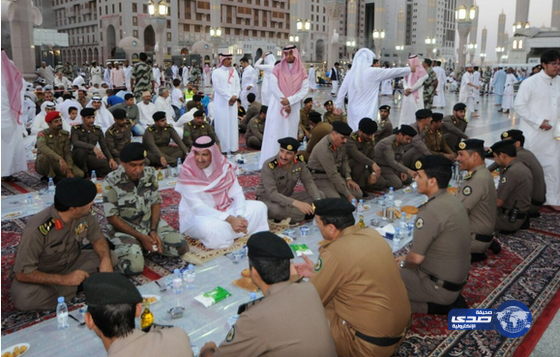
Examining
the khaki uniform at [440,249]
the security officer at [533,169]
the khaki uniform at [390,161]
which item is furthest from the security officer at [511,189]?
the khaki uniform at [440,249]

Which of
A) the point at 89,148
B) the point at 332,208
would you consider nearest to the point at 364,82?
the point at 89,148

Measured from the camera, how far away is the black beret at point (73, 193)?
104 inches

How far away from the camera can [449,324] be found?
2662 millimetres

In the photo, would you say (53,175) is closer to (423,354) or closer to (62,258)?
(62,258)

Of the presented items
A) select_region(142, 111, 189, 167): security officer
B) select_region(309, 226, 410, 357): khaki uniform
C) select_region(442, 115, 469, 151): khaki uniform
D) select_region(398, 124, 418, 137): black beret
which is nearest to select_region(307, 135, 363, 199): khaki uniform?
select_region(398, 124, 418, 137): black beret

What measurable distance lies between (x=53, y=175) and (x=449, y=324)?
4.82m

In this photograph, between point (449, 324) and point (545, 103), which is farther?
point (545, 103)

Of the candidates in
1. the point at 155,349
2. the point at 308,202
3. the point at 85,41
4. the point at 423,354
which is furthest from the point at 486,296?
the point at 85,41

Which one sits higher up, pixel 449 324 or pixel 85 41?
pixel 85 41

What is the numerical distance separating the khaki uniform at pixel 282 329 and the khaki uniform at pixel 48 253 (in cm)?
161

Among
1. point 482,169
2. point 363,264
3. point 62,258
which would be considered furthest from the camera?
point 482,169

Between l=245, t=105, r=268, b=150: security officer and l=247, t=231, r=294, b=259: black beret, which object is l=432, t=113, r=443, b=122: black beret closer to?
l=245, t=105, r=268, b=150: security officer

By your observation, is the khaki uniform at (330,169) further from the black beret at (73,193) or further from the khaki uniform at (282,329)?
the khaki uniform at (282,329)

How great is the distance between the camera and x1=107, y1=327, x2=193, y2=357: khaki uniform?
140 centimetres
